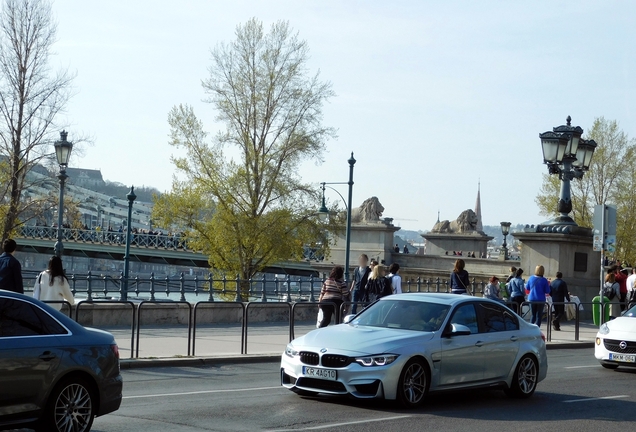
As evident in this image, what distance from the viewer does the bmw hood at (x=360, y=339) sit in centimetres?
1188

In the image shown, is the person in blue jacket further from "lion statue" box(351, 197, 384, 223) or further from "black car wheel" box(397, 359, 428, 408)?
"lion statue" box(351, 197, 384, 223)

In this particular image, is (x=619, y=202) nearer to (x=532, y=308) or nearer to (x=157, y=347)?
(x=532, y=308)

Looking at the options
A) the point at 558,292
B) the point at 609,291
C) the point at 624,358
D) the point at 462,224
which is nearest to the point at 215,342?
the point at 624,358

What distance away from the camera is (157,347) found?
760 inches

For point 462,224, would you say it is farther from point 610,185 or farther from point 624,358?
point 624,358

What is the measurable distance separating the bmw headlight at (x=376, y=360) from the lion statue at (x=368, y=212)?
45530 millimetres

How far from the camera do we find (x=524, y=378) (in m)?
13.9

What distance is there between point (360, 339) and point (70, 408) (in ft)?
13.8

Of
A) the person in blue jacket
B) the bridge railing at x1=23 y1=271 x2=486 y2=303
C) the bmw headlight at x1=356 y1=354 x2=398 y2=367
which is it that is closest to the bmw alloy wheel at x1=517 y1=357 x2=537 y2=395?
the bmw headlight at x1=356 y1=354 x2=398 y2=367

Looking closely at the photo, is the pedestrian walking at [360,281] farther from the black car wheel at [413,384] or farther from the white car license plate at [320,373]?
the white car license plate at [320,373]

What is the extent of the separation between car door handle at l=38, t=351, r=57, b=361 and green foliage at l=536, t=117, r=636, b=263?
176 feet

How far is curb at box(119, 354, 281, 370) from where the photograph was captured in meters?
16.5

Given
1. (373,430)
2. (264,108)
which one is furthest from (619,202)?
(373,430)

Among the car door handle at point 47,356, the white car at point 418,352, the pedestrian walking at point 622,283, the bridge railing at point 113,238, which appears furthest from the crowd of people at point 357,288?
the bridge railing at point 113,238
